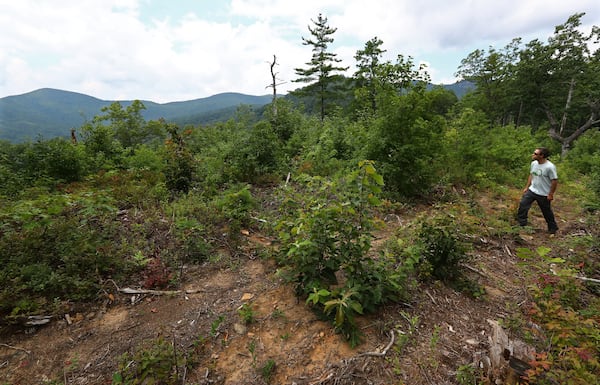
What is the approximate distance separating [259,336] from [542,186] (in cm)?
609

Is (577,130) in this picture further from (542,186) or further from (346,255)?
(346,255)

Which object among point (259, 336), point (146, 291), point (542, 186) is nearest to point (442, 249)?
point (259, 336)

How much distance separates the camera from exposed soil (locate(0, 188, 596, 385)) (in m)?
2.62

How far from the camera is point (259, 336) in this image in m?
3.06

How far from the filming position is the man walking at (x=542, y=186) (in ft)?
17.9

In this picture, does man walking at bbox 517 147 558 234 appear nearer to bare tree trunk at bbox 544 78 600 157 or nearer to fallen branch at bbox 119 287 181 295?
fallen branch at bbox 119 287 181 295

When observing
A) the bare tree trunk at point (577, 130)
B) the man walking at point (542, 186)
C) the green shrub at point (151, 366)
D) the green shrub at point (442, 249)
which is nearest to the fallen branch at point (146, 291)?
the green shrub at point (151, 366)

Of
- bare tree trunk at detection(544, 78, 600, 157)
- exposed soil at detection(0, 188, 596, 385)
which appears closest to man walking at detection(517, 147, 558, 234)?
exposed soil at detection(0, 188, 596, 385)

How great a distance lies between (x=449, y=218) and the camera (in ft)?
13.3

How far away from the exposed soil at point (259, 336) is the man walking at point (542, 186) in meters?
2.32

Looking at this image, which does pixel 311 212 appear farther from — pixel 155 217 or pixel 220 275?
pixel 155 217

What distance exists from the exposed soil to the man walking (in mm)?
2322

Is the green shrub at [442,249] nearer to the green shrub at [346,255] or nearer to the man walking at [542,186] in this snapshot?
the green shrub at [346,255]

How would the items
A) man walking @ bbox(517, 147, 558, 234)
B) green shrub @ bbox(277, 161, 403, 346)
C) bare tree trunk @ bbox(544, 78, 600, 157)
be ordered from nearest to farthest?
green shrub @ bbox(277, 161, 403, 346) → man walking @ bbox(517, 147, 558, 234) → bare tree trunk @ bbox(544, 78, 600, 157)
